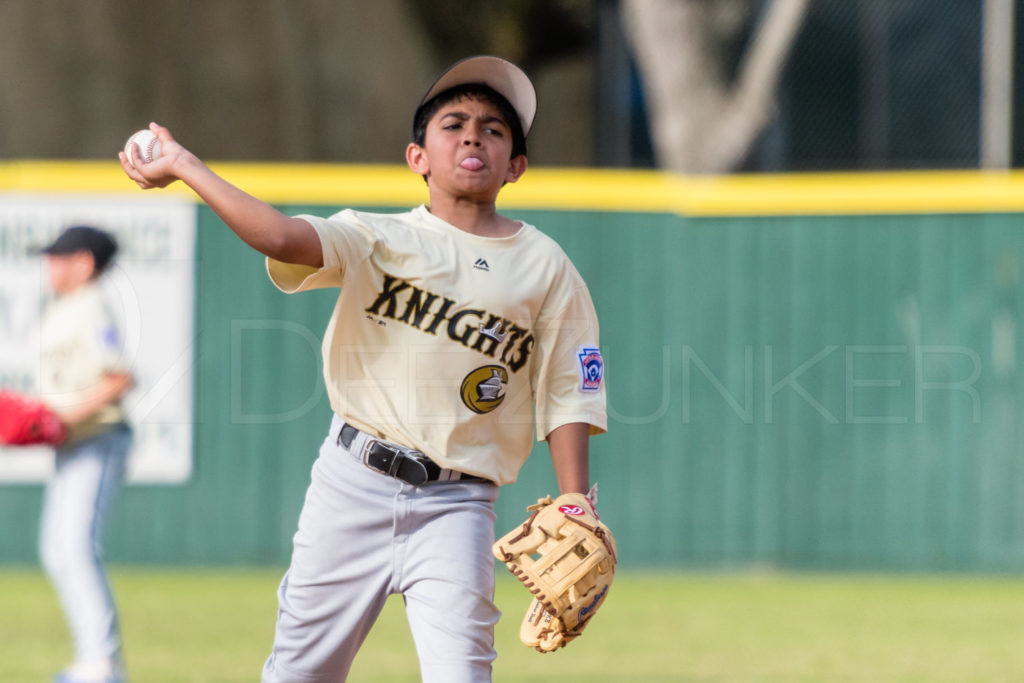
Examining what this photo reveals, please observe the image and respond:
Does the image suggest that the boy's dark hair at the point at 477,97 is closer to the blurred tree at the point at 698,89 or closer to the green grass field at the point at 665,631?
the green grass field at the point at 665,631

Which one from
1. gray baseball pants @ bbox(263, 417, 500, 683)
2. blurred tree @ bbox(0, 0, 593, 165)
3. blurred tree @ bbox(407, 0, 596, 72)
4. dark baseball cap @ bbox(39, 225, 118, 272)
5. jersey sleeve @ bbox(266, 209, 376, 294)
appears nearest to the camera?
jersey sleeve @ bbox(266, 209, 376, 294)

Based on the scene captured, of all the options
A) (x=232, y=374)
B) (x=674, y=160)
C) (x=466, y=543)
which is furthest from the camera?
(x=674, y=160)

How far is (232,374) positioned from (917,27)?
345 inches

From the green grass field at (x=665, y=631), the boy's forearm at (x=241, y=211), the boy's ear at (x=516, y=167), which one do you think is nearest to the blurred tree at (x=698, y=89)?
the green grass field at (x=665, y=631)

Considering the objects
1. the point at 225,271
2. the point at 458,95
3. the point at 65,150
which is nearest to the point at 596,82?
the point at 65,150

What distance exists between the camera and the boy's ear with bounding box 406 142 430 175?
3.83 metres

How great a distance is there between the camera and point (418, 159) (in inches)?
152

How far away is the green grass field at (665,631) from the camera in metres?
5.98

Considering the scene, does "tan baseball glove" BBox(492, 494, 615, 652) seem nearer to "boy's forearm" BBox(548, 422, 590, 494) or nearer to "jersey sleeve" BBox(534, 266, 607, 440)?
"boy's forearm" BBox(548, 422, 590, 494)

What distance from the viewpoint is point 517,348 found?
3.75 metres

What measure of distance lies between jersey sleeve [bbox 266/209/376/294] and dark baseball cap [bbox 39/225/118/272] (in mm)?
Result: 2692

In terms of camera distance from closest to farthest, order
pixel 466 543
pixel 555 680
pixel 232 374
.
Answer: pixel 466 543 → pixel 555 680 → pixel 232 374

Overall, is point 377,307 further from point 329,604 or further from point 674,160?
point 674,160

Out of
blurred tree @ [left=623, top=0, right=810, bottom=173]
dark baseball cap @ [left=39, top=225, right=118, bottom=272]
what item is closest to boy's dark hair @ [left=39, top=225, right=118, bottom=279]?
dark baseball cap @ [left=39, top=225, right=118, bottom=272]
